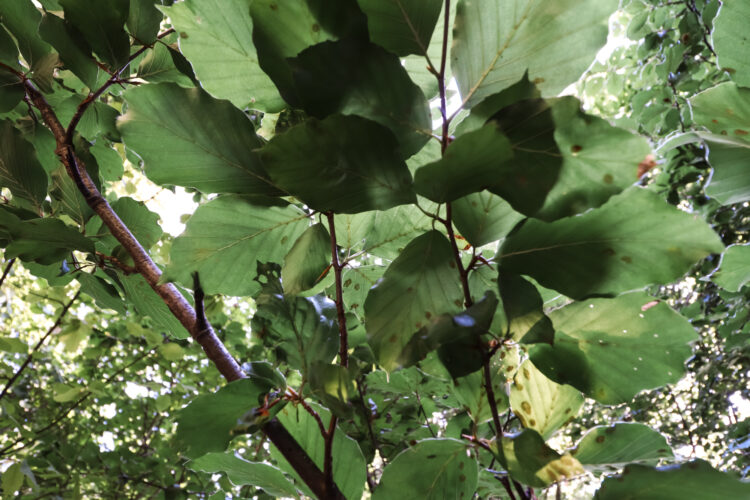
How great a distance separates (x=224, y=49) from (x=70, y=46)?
24cm

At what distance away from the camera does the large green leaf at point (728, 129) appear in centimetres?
41

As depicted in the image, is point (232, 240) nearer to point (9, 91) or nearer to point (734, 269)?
point (9, 91)

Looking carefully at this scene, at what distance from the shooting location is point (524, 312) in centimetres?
31

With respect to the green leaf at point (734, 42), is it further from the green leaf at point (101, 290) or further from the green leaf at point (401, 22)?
the green leaf at point (101, 290)

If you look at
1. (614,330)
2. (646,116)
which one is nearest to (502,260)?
(614,330)

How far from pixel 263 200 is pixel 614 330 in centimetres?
30

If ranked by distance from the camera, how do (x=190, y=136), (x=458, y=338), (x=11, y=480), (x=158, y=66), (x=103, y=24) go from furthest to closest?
1. (x=11, y=480)
2. (x=158, y=66)
3. (x=103, y=24)
4. (x=190, y=136)
5. (x=458, y=338)

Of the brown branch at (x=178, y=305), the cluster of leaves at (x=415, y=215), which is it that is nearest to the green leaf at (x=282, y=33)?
the cluster of leaves at (x=415, y=215)

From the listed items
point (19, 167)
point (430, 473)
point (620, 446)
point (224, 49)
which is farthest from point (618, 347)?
point (19, 167)

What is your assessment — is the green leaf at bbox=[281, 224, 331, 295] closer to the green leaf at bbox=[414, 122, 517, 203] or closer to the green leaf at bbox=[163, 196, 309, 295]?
the green leaf at bbox=[163, 196, 309, 295]

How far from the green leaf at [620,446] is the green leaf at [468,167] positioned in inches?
8.4

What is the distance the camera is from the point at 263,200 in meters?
0.41

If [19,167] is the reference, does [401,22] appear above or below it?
below

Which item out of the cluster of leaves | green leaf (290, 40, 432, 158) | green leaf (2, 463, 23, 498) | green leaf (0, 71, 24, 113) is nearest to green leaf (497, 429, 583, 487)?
the cluster of leaves
